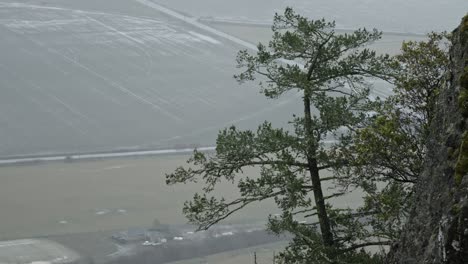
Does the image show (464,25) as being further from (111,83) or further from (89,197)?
(111,83)

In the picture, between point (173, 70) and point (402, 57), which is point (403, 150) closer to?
point (402, 57)

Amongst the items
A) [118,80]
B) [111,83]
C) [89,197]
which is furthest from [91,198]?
[118,80]

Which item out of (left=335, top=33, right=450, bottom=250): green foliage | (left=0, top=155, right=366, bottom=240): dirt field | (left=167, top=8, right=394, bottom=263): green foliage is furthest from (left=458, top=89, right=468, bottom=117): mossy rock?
(left=0, top=155, right=366, bottom=240): dirt field

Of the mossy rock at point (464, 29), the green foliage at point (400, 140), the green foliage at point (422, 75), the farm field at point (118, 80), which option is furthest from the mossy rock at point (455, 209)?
the farm field at point (118, 80)

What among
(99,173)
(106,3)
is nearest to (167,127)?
(99,173)

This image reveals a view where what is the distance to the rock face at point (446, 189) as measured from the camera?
7.17 metres

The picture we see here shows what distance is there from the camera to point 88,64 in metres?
72.2

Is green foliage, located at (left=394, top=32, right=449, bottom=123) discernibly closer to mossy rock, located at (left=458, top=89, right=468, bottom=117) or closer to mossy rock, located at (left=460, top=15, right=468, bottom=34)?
mossy rock, located at (left=460, top=15, right=468, bottom=34)

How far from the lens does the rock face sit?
717 cm

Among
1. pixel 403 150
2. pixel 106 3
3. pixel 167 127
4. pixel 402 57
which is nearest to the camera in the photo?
pixel 403 150

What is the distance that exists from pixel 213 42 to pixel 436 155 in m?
73.3

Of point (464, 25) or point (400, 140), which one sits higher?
point (464, 25)

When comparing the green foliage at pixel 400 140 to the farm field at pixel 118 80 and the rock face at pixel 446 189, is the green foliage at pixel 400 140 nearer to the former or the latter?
the rock face at pixel 446 189

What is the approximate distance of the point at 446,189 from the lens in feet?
26.5
